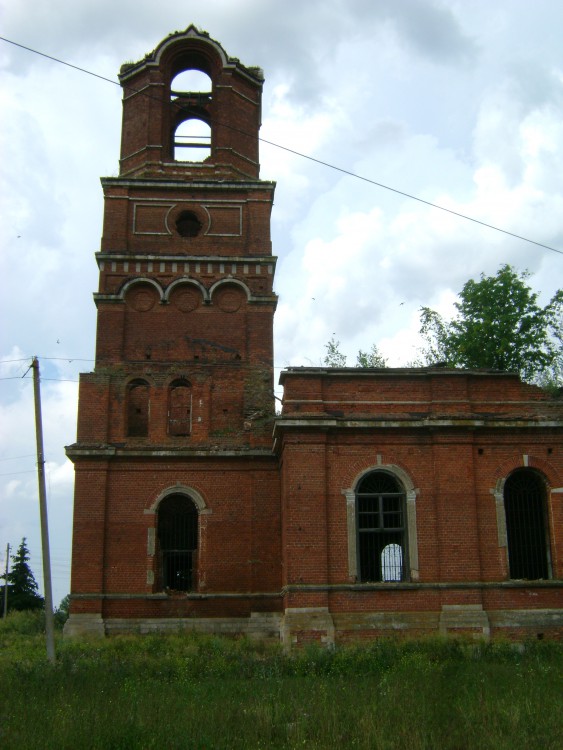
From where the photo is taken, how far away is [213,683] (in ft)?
48.6

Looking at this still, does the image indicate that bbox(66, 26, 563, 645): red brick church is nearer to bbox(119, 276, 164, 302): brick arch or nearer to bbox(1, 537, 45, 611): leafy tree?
bbox(119, 276, 164, 302): brick arch

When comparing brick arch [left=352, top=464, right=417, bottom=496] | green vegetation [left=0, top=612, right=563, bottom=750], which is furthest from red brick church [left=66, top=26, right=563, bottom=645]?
green vegetation [left=0, top=612, right=563, bottom=750]

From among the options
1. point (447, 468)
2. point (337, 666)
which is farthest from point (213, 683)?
point (447, 468)

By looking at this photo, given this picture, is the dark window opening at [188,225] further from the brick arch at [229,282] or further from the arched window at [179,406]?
the arched window at [179,406]

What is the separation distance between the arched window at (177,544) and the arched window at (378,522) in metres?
5.03

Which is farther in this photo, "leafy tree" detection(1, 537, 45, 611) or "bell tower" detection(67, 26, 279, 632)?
"leafy tree" detection(1, 537, 45, 611)

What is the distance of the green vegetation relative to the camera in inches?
429

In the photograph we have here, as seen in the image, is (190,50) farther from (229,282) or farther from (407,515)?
(407,515)

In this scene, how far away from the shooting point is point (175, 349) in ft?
83.8

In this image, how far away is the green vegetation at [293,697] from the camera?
10.9 metres

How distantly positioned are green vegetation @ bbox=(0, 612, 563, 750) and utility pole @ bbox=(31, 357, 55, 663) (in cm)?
59

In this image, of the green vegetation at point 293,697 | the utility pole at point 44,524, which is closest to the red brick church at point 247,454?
the green vegetation at point 293,697

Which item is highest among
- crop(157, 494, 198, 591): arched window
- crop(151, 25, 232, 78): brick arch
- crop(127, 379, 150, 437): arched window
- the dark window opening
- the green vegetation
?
crop(151, 25, 232, 78): brick arch

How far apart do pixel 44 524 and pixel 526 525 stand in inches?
439
